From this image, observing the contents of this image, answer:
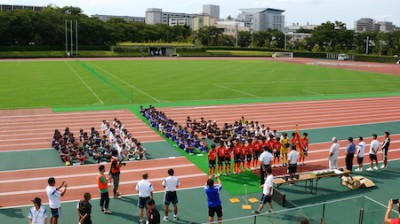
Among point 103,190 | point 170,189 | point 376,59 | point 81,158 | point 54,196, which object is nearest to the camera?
point 54,196

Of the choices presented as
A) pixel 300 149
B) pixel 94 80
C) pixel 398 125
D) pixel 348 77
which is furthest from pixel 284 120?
pixel 348 77

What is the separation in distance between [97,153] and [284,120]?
459 inches

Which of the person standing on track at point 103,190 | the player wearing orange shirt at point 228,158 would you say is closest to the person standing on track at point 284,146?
the player wearing orange shirt at point 228,158

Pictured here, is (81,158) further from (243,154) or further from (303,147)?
(303,147)

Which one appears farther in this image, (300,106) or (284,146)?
(300,106)

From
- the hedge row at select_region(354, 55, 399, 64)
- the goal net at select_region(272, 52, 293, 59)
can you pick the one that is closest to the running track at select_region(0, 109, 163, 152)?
the hedge row at select_region(354, 55, 399, 64)

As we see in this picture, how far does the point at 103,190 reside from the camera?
385 inches

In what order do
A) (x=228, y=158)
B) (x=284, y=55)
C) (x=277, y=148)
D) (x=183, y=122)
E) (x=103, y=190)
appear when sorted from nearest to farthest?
(x=103, y=190) < (x=228, y=158) < (x=277, y=148) < (x=183, y=122) < (x=284, y=55)

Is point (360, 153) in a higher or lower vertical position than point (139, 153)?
higher

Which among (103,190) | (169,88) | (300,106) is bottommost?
(103,190)

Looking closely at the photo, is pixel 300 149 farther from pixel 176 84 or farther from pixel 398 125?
pixel 176 84

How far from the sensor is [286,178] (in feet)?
37.7

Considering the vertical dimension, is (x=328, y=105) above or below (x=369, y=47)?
below

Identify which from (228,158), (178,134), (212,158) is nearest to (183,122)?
(178,134)
